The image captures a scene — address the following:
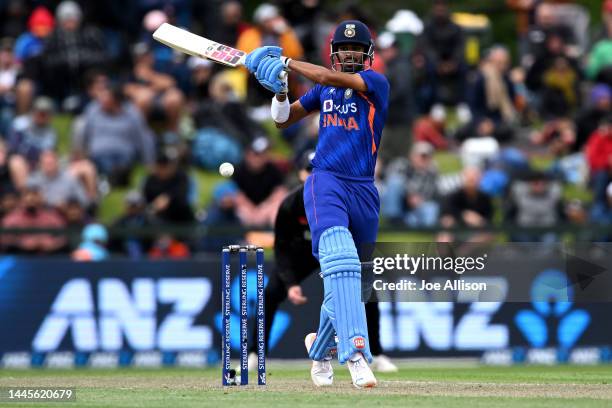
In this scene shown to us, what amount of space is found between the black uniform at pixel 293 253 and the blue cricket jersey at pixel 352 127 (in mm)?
2216

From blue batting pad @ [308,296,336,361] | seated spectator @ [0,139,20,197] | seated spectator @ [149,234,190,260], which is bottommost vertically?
blue batting pad @ [308,296,336,361]

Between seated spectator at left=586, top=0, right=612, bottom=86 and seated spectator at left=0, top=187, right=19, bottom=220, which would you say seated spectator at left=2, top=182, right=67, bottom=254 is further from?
seated spectator at left=586, top=0, right=612, bottom=86

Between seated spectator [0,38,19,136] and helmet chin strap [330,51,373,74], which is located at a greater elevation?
seated spectator [0,38,19,136]

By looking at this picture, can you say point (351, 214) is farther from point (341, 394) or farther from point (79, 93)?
point (79, 93)

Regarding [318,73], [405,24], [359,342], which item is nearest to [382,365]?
[359,342]

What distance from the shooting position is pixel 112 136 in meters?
18.5

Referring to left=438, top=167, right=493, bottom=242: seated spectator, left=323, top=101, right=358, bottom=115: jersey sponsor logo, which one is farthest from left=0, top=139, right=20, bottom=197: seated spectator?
left=323, top=101, right=358, bottom=115: jersey sponsor logo

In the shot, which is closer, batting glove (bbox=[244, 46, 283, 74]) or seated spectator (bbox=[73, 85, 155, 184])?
batting glove (bbox=[244, 46, 283, 74])

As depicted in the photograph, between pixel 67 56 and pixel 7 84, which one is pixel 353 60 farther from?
pixel 7 84

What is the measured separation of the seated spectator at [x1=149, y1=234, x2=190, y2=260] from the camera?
1700cm

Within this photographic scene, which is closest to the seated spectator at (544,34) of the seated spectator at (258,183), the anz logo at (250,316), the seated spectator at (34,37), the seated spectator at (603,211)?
the seated spectator at (603,211)

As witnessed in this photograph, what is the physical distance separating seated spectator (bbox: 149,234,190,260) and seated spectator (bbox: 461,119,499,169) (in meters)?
4.58

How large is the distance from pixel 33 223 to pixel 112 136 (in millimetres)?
2074

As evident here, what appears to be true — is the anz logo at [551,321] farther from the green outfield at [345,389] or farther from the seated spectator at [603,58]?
the seated spectator at [603,58]
